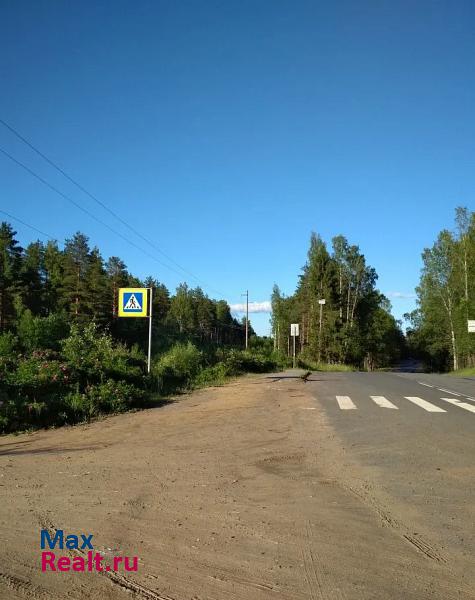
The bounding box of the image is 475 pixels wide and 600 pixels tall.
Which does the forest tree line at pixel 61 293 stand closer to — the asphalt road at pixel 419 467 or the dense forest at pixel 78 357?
the dense forest at pixel 78 357

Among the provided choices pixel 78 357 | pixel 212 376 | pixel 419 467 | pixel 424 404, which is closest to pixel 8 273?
pixel 212 376

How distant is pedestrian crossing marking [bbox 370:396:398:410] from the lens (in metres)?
15.2

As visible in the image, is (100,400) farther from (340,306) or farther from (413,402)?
(340,306)

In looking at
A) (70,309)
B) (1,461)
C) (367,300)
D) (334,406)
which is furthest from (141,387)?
(367,300)

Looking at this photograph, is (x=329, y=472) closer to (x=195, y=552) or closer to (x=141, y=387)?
(x=195, y=552)

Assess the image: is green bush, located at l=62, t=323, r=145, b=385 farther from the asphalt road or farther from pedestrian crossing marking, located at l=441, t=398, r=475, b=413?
pedestrian crossing marking, located at l=441, t=398, r=475, b=413

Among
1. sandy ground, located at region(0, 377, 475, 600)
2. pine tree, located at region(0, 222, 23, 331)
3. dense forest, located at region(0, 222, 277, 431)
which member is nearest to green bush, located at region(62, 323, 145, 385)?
dense forest, located at region(0, 222, 277, 431)

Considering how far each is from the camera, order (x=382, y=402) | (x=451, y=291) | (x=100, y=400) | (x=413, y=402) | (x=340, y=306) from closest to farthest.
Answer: (x=100, y=400), (x=382, y=402), (x=413, y=402), (x=451, y=291), (x=340, y=306)

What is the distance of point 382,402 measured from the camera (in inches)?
642

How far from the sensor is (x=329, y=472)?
290 inches

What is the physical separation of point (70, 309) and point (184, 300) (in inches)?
2249

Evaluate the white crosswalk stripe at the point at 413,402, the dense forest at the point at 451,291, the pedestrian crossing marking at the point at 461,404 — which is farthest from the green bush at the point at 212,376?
the dense forest at the point at 451,291

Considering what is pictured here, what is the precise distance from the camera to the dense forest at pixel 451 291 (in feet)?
178

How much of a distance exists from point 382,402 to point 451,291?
4674 cm
